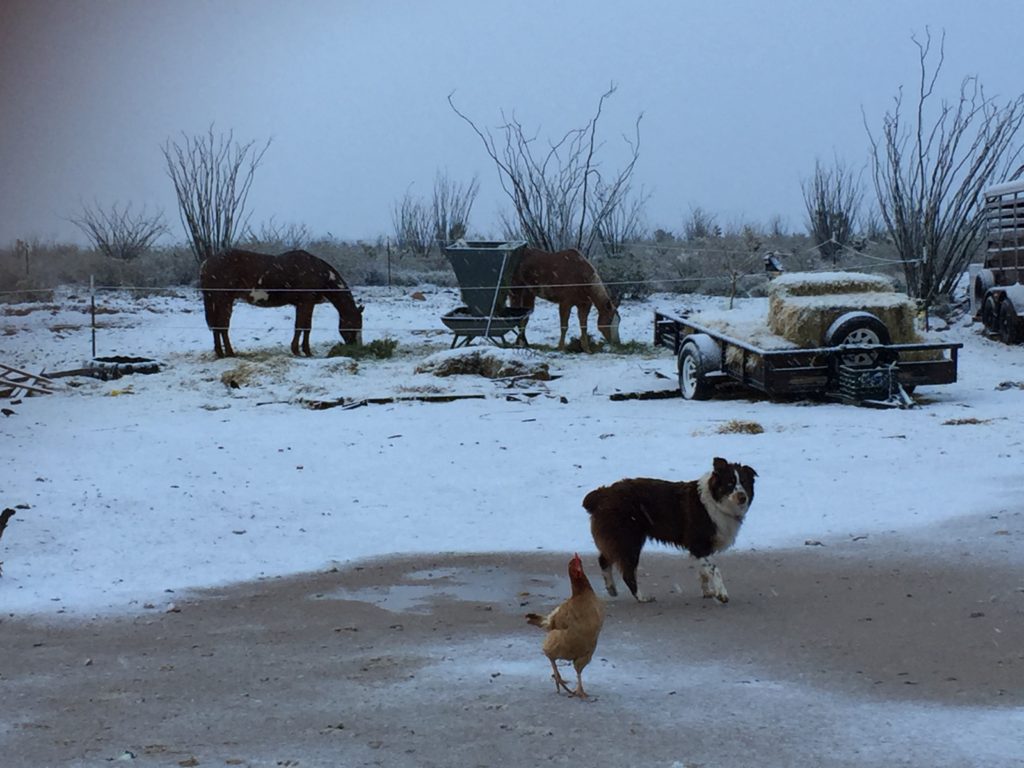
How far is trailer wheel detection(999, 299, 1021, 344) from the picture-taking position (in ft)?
53.6

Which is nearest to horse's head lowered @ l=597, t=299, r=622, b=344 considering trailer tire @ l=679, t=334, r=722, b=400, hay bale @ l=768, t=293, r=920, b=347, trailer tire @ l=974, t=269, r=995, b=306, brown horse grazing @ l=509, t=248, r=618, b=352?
brown horse grazing @ l=509, t=248, r=618, b=352

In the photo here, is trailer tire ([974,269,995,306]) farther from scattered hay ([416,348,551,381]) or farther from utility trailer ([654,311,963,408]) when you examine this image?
scattered hay ([416,348,551,381])

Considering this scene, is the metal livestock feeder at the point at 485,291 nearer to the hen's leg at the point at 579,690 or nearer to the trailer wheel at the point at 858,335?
the trailer wheel at the point at 858,335

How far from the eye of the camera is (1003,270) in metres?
17.7

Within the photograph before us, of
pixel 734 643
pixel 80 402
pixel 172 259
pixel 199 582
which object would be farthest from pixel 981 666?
pixel 172 259

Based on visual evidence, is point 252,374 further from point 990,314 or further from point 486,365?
point 990,314

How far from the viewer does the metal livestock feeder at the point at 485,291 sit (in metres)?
16.0

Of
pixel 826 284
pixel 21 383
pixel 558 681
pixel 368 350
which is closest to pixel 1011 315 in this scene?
pixel 826 284

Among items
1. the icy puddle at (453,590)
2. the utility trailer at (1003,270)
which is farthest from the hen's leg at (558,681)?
the utility trailer at (1003,270)

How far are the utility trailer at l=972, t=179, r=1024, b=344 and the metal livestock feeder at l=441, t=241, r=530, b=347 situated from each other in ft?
20.7

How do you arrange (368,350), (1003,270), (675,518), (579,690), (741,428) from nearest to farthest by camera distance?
1. (579,690)
2. (675,518)
3. (741,428)
4. (368,350)
5. (1003,270)

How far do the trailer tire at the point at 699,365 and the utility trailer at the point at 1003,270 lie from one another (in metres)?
5.77

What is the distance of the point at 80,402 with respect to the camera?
42.0ft

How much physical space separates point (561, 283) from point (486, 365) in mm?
2739
